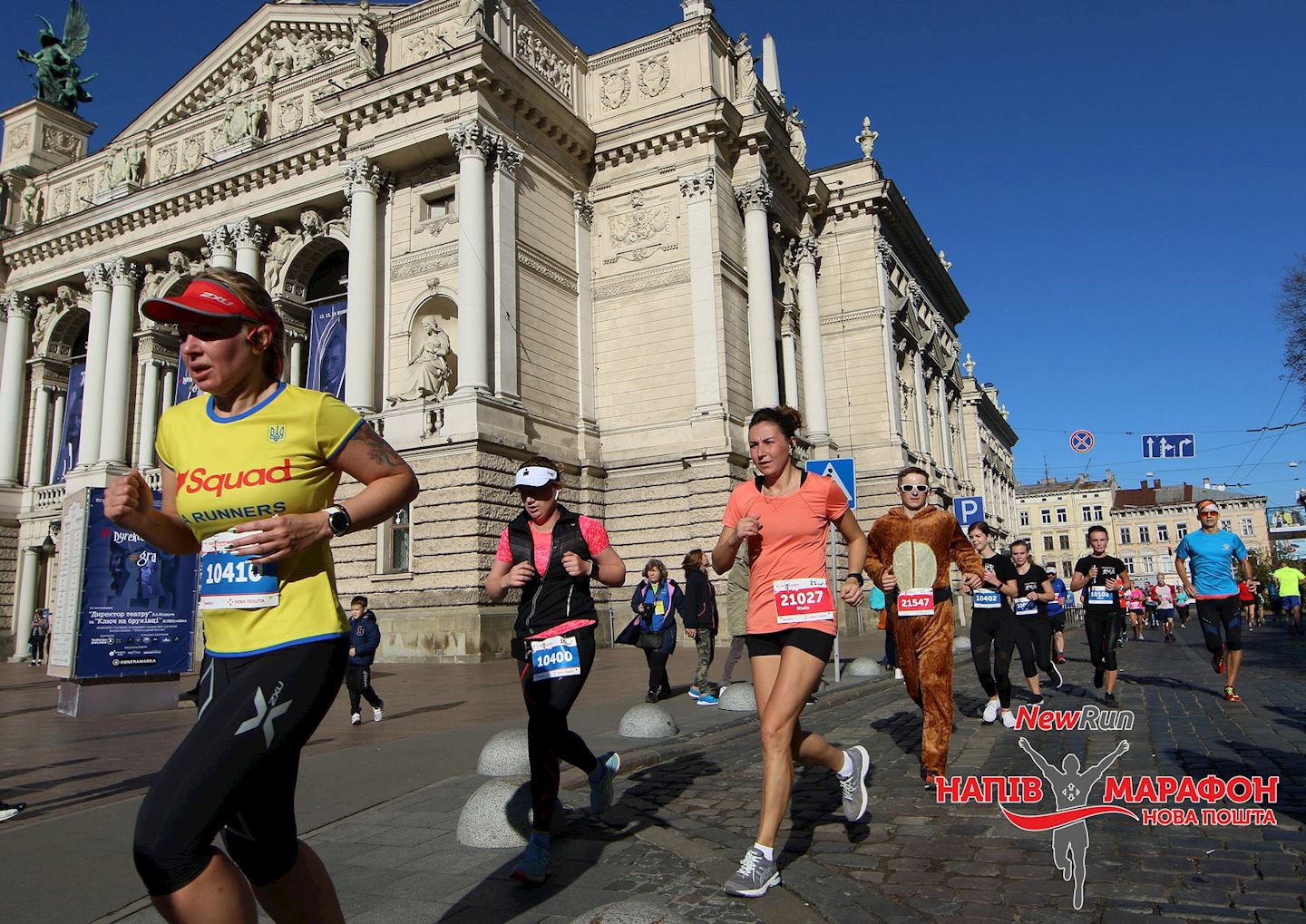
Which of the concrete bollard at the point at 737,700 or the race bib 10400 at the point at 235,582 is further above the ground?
the race bib 10400 at the point at 235,582

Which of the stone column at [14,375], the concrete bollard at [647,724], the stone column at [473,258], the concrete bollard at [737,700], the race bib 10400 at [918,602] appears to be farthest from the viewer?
the stone column at [14,375]

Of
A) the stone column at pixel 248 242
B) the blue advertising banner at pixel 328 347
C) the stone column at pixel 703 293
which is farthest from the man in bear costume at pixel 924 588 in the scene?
the stone column at pixel 248 242

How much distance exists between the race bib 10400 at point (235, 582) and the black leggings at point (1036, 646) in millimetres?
→ 9175

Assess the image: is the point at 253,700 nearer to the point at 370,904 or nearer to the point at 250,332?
the point at 250,332

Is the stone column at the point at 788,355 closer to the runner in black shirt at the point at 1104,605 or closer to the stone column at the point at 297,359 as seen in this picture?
the stone column at the point at 297,359

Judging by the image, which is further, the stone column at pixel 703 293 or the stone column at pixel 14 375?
the stone column at pixel 14 375

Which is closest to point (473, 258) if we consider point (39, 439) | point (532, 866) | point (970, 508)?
point (970, 508)

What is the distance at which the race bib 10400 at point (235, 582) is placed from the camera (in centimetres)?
264

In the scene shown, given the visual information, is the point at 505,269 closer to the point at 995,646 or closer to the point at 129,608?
the point at 129,608

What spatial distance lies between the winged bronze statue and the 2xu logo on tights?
146 feet

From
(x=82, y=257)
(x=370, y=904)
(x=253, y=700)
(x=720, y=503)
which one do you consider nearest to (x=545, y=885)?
(x=370, y=904)

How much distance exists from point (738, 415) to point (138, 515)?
77.7 ft

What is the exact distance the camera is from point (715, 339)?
83.9 feet

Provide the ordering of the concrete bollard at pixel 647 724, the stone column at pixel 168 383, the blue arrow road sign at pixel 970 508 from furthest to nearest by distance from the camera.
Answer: the stone column at pixel 168 383
the blue arrow road sign at pixel 970 508
the concrete bollard at pixel 647 724
